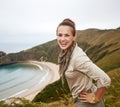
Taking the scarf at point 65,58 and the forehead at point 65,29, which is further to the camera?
the forehead at point 65,29

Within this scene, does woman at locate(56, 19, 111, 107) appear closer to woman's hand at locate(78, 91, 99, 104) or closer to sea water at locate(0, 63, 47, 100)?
woman's hand at locate(78, 91, 99, 104)

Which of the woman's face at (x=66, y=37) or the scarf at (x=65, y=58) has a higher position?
the woman's face at (x=66, y=37)

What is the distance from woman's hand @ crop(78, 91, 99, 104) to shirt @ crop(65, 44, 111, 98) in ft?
0.18

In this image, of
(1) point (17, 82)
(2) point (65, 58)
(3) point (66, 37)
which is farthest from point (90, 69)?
(1) point (17, 82)

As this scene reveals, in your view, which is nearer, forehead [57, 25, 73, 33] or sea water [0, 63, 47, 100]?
forehead [57, 25, 73, 33]

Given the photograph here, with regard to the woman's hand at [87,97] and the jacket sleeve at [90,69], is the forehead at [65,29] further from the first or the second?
the woman's hand at [87,97]

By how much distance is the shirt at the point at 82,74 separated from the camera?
3.62m

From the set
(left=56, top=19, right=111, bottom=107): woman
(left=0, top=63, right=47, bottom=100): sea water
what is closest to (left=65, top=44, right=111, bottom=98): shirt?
(left=56, top=19, right=111, bottom=107): woman

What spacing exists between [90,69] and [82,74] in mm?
168

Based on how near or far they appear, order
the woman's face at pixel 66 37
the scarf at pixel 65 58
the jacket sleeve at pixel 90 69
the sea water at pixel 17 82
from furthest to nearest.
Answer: the sea water at pixel 17 82
the woman's face at pixel 66 37
the scarf at pixel 65 58
the jacket sleeve at pixel 90 69

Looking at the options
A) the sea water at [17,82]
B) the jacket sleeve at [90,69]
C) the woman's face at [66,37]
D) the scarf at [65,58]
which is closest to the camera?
the jacket sleeve at [90,69]

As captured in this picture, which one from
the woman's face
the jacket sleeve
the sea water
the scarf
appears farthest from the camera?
the sea water

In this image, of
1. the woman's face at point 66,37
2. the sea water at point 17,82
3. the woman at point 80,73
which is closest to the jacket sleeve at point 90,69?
the woman at point 80,73

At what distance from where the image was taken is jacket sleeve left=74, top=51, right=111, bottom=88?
361cm
